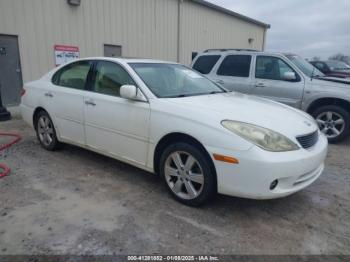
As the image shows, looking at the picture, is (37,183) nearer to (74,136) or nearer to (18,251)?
(74,136)

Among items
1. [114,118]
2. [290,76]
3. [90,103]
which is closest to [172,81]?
[114,118]

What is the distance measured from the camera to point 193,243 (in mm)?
2465

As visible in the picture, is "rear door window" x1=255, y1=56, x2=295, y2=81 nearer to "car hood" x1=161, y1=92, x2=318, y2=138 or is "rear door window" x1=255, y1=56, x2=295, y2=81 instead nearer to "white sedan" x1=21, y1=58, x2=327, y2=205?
"white sedan" x1=21, y1=58, x2=327, y2=205

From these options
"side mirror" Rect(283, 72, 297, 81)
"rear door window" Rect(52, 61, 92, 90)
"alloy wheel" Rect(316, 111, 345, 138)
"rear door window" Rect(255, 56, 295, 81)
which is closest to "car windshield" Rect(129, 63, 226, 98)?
"rear door window" Rect(52, 61, 92, 90)

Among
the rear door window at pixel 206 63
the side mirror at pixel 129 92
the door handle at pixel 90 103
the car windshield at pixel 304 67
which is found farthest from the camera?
Answer: the rear door window at pixel 206 63

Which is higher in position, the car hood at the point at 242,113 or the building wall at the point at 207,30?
the building wall at the point at 207,30

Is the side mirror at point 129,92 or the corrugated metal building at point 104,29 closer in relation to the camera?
the side mirror at point 129,92

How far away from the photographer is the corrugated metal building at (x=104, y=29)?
758 cm

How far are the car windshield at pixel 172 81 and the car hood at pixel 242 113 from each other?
0.25 meters

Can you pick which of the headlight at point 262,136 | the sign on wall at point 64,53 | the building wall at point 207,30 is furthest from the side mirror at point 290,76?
the building wall at point 207,30

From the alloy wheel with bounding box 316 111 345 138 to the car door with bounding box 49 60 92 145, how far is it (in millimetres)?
4429

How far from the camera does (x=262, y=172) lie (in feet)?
8.34

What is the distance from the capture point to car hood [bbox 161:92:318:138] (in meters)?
2.79

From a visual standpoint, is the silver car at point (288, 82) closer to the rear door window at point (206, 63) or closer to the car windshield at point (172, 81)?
the rear door window at point (206, 63)
